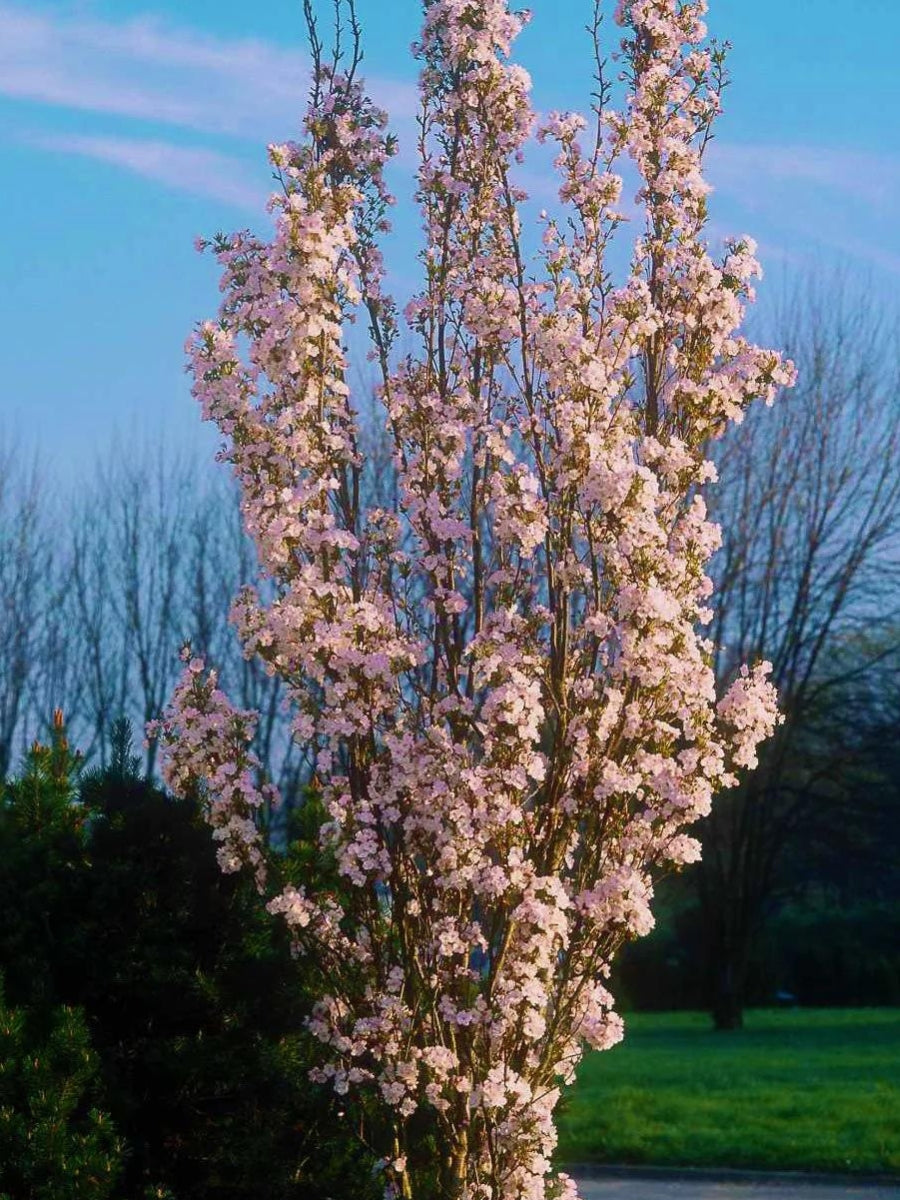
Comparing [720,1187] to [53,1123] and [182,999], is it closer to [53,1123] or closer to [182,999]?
[182,999]

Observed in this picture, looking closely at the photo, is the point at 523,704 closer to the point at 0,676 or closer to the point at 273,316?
the point at 273,316

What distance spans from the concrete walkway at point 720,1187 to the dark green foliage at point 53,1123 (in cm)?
531

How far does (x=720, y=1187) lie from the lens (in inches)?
432

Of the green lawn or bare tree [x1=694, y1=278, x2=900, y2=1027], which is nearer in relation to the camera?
the green lawn

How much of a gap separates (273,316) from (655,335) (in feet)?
5.26

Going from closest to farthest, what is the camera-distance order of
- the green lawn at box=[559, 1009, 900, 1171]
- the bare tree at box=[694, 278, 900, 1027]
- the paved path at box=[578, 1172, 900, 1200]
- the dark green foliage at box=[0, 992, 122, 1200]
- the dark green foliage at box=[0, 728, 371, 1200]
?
the dark green foliage at box=[0, 992, 122, 1200] < the dark green foliage at box=[0, 728, 371, 1200] < the paved path at box=[578, 1172, 900, 1200] < the green lawn at box=[559, 1009, 900, 1171] < the bare tree at box=[694, 278, 900, 1027]

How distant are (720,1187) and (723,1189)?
10 cm

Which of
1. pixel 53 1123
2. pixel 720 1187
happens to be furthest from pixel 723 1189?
pixel 53 1123

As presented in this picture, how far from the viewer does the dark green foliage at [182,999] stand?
6.43 meters

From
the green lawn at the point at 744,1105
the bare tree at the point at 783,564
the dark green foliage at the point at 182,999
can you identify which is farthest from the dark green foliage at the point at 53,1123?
the bare tree at the point at 783,564

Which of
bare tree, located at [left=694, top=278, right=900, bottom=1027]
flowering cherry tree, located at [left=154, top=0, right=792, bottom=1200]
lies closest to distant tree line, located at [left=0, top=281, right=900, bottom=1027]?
bare tree, located at [left=694, top=278, right=900, bottom=1027]

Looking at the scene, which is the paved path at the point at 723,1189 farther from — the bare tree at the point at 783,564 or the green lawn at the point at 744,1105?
the bare tree at the point at 783,564

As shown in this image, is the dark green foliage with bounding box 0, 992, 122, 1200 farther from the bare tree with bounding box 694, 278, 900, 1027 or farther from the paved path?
the bare tree with bounding box 694, 278, 900, 1027

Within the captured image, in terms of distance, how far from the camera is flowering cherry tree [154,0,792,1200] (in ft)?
19.2
